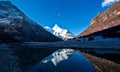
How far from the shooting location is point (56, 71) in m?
20.1

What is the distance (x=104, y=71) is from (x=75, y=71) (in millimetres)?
3263

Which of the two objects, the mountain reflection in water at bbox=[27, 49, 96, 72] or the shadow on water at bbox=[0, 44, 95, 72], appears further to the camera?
the shadow on water at bbox=[0, 44, 95, 72]

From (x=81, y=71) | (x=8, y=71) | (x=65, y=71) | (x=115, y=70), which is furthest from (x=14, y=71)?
(x=115, y=70)

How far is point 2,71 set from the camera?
2109 cm

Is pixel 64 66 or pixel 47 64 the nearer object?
pixel 64 66

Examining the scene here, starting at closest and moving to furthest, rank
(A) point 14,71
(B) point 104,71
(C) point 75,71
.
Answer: (B) point 104,71 < (C) point 75,71 < (A) point 14,71

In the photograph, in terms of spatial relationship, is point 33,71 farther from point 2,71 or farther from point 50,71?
point 2,71

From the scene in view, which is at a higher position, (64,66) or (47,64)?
(47,64)

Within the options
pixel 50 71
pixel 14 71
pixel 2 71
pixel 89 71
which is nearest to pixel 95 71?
pixel 89 71

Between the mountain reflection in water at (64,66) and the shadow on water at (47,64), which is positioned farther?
the shadow on water at (47,64)

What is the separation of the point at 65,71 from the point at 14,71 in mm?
6250

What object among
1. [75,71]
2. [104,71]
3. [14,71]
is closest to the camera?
[104,71]

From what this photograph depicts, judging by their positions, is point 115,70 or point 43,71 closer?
point 115,70

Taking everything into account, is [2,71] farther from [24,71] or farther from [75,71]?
[75,71]
